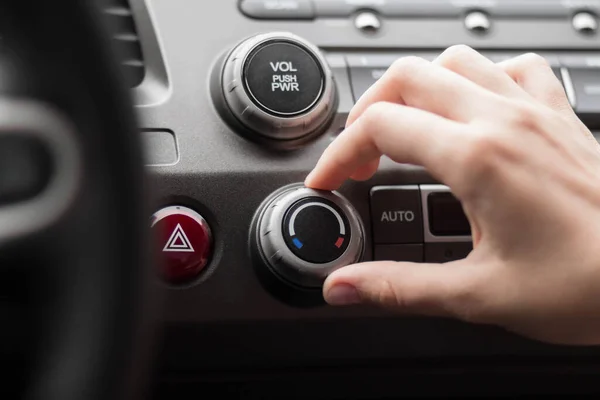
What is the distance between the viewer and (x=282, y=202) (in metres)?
0.76

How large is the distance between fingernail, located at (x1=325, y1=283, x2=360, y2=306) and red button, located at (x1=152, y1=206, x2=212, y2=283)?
130 mm

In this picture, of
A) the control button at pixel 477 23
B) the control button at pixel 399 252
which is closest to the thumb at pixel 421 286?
the control button at pixel 399 252

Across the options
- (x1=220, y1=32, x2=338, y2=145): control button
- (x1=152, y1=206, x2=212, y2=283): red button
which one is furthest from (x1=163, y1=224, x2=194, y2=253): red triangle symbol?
(x1=220, y1=32, x2=338, y2=145): control button

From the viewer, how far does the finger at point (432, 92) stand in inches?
25.6

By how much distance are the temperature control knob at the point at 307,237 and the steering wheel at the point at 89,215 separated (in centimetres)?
27

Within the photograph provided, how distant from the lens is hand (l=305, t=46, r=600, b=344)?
62cm

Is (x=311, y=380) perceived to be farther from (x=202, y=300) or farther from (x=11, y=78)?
(x=11, y=78)

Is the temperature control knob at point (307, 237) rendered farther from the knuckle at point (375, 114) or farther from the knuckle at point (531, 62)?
the knuckle at point (531, 62)

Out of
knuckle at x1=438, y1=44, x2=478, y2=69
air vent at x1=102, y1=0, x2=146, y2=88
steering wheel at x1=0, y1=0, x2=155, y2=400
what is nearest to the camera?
steering wheel at x1=0, y1=0, x2=155, y2=400

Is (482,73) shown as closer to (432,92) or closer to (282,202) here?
(432,92)

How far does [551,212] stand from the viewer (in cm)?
63

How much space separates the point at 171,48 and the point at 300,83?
13cm

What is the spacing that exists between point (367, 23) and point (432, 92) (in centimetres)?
21

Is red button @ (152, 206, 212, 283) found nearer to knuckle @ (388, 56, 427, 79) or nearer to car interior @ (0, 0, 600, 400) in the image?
car interior @ (0, 0, 600, 400)
